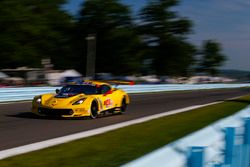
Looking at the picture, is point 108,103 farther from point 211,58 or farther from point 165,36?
point 211,58

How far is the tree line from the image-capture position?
192ft

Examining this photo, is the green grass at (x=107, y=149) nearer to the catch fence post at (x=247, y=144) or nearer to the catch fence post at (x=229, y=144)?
the catch fence post at (x=247, y=144)

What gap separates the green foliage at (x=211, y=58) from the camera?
106 m

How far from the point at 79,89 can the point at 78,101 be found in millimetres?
812

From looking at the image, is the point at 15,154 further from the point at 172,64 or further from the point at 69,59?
the point at 172,64

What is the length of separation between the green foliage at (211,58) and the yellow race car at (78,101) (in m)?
92.1

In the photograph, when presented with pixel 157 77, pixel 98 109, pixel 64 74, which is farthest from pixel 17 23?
pixel 98 109

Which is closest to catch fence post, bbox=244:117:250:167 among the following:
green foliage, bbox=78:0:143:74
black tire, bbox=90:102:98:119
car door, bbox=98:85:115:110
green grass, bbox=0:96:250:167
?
green grass, bbox=0:96:250:167

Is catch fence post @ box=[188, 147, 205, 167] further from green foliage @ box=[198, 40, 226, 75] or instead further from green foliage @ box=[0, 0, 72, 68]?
green foliage @ box=[198, 40, 226, 75]

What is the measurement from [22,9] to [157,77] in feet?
97.3

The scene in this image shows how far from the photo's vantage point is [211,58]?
107 m

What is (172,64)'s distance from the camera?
271 ft

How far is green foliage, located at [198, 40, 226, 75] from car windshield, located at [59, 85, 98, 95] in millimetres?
92351

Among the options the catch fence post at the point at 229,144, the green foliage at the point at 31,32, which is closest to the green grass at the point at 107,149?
the catch fence post at the point at 229,144
